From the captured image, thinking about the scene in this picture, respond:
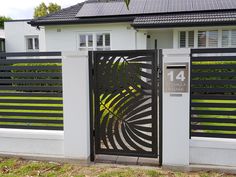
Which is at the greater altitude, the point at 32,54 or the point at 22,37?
the point at 22,37

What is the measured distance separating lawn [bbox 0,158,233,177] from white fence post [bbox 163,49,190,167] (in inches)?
10.2

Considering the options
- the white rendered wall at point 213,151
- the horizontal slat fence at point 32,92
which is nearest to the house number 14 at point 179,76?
the white rendered wall at point 213,151

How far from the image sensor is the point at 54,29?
532 inches

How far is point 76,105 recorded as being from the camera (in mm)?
4324

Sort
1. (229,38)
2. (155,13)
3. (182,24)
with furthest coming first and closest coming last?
(155,13) → (229,38) → (182,24)

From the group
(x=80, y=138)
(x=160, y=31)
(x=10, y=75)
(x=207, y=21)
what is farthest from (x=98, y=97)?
(x=160, y=31)

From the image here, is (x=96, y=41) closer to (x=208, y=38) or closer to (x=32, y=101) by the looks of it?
(x=208, y=38)

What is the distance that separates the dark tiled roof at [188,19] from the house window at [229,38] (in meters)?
0.84

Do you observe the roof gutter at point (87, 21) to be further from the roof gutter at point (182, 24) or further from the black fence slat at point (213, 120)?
the black fence slat at point (213, 120)

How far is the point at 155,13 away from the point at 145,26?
1.74m

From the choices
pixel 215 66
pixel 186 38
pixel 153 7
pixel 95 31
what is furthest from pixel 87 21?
pixel 215 66

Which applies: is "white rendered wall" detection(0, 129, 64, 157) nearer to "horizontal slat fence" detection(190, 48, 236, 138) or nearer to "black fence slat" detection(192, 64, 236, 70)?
"horizontal slat fence" detection(190, 48, 236, 138)

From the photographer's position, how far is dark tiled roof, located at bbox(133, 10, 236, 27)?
11.2m

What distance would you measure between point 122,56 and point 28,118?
83.5 inches
